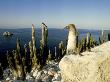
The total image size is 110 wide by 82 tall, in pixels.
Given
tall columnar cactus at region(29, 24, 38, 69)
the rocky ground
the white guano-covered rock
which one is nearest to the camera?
the white guano-covered rock

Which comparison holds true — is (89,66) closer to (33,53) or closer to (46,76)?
(46,76)

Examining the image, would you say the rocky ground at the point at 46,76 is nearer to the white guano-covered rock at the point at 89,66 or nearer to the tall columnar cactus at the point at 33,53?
the tall columnar cactus at the point at 33,53

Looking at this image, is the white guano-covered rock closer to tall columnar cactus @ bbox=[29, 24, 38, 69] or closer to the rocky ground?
the rocky ground

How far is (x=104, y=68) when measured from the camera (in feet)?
20.6

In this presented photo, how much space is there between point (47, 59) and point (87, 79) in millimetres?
13982

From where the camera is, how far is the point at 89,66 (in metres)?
6.30

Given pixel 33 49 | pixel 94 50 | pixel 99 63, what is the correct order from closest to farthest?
1. pixel 99 63
2. pixel 94 50
3. pixel 33 49

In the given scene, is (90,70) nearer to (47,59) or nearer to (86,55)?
(86,55)

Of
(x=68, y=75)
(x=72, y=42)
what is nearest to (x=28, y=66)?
(x=72, y=42)

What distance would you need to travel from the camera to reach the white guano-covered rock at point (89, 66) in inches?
245

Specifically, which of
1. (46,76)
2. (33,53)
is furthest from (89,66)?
(33,53)

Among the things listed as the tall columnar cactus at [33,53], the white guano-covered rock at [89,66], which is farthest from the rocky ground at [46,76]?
the white guano-covered rock at [89,66]

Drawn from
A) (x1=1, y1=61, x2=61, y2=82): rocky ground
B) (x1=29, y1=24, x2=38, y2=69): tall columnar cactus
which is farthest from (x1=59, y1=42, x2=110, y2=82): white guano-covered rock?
(x1=29, y1=24, x2=38, y2=69): tall columnar cactus

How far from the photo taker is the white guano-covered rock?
623 centimetres
